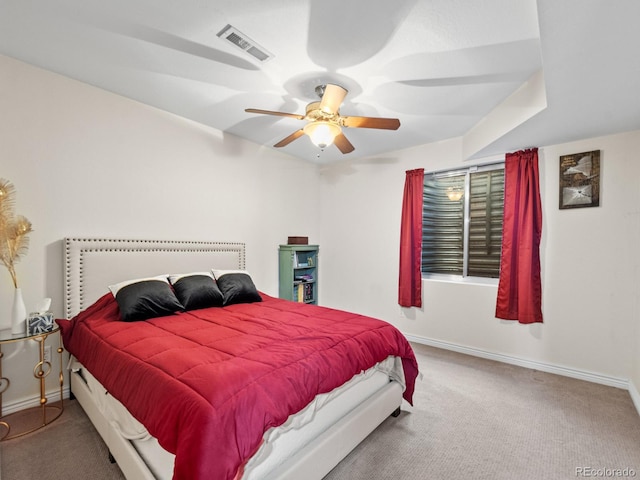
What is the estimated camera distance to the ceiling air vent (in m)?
1.92

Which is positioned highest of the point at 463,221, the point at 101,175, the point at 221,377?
the point at 101,175

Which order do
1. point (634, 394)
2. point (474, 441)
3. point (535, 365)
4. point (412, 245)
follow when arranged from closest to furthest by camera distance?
point (474, 441) < point (634, 394) < point (535, 365) < point (412, 245)

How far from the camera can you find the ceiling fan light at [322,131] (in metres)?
2.36

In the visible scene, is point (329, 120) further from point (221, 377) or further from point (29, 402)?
point (29, 402)

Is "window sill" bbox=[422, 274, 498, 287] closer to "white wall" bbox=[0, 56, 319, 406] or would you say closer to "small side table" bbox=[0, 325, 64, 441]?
"white wall" bbox=[0, 56, 319, 406]

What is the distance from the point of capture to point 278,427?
4.64 feet

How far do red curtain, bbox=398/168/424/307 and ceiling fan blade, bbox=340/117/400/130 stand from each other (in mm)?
1839

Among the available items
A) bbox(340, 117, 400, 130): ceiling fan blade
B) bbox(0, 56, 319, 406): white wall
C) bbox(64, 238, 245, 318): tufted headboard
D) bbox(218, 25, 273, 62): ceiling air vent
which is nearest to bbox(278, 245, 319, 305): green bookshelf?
bbox(0, 56, 319, 406): white wall

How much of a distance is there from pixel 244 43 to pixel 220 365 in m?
2.05

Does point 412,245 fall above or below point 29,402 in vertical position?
above

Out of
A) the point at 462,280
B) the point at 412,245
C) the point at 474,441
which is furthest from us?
the point at 412,245

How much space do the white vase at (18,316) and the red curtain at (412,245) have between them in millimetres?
3792

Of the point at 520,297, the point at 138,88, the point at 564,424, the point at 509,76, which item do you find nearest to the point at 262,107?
the point at 138,88

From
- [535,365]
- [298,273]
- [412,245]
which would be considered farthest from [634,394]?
[298,273]
